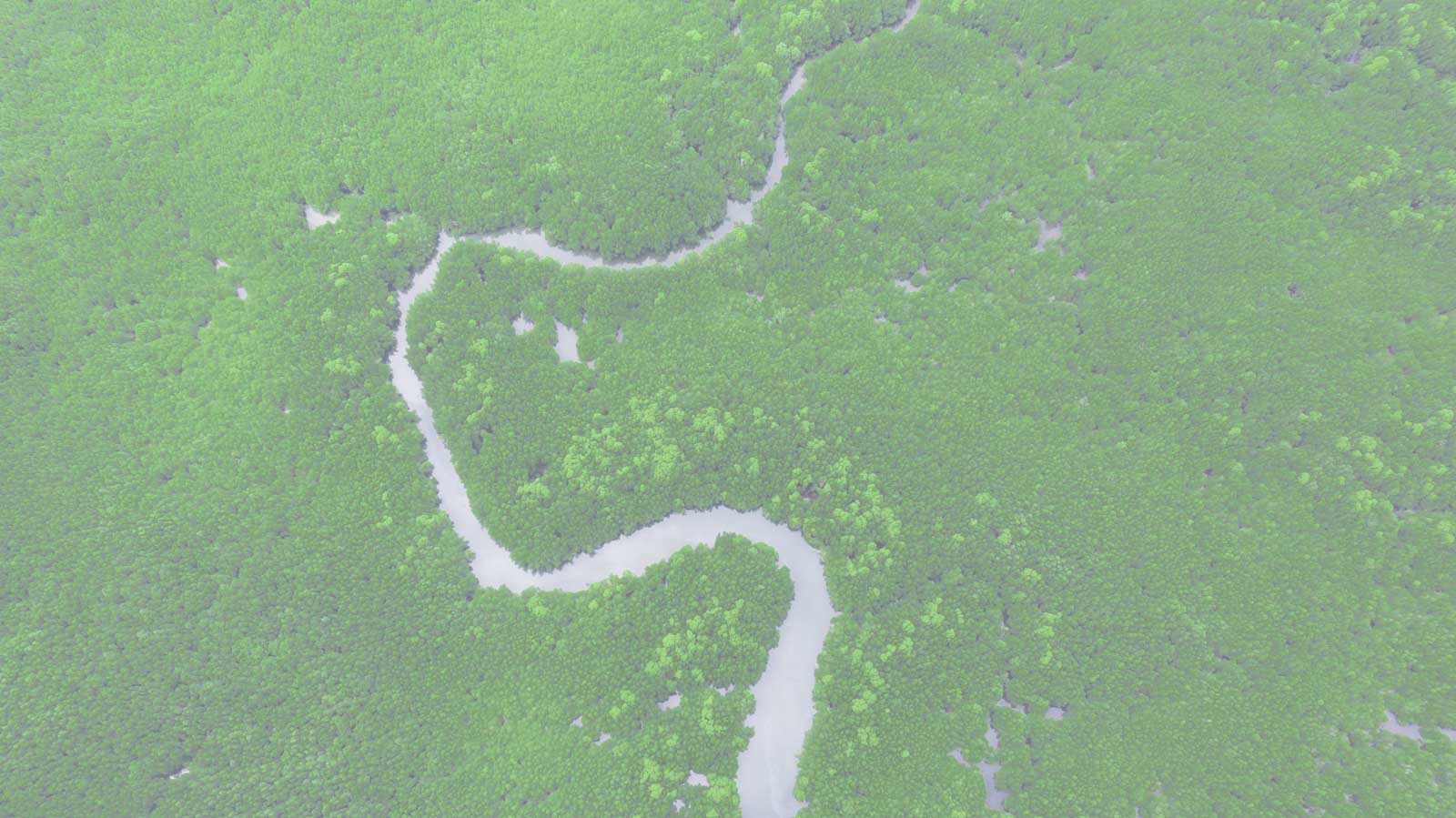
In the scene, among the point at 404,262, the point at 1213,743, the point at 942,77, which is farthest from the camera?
the point at 942,77

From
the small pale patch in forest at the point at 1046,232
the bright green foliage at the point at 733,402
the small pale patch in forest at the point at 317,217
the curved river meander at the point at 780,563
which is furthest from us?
the small pale patch in forest at the point at 317,217

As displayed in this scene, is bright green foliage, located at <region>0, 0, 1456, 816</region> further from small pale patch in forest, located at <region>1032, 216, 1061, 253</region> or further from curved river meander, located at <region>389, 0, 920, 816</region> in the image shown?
curved river meander, located at <region>389, 0, 920, 816</region>

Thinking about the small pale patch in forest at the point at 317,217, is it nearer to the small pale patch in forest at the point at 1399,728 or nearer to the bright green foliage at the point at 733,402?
the bright green foliage at the point at 733,402

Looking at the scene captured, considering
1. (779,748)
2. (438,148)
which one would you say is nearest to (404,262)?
(438,148)

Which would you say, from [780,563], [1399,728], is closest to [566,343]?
[780,563]

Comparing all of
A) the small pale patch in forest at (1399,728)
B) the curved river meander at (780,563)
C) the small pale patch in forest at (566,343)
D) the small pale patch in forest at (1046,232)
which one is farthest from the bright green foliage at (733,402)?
the curved river meander at (780,563)

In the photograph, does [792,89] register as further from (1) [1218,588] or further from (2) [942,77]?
(1) [1218,588]

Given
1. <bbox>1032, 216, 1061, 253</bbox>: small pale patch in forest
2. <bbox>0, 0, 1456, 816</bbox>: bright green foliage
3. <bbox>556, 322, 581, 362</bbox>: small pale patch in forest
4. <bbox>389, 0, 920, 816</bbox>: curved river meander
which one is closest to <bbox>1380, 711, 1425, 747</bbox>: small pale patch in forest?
<bbox>0, 0, 1456, 816</bbox>: bright green foliage
